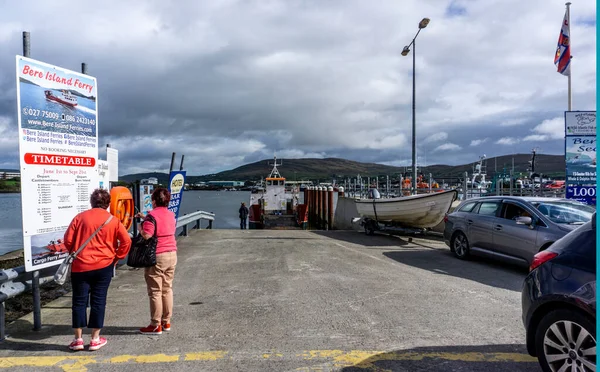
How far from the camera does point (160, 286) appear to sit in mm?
5301

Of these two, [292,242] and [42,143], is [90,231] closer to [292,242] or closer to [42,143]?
[42,143]

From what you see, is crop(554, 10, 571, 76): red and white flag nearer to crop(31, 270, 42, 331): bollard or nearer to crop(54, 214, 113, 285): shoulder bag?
crop(54, 214, 113, 285): shoulder bag

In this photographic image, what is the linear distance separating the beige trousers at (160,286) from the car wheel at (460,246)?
766cm

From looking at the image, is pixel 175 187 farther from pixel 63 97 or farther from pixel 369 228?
pixel 369 228

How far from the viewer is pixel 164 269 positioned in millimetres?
5320

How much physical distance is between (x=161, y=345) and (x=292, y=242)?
9295 mm

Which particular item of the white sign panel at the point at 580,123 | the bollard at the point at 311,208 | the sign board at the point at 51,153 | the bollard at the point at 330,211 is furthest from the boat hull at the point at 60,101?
the bollard at the point at 311,208

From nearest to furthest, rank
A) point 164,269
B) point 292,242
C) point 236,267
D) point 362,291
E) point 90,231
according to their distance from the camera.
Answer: point 90,231
point 164,269
point 362,291
point 236,267
point 292,242

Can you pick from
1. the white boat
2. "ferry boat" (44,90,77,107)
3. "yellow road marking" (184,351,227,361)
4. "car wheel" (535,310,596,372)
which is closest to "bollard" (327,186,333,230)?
the white boat

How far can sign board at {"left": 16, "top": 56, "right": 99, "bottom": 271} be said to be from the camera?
5402mm

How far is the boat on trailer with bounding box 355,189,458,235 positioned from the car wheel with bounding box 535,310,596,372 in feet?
34.1

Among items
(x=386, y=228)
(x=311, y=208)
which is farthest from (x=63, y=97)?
(x=311, y=208)

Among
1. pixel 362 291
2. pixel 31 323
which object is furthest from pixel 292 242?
pixel 31 323

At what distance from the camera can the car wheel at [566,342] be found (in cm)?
362
